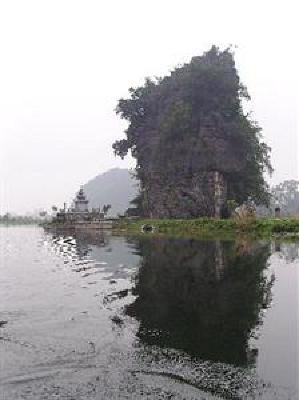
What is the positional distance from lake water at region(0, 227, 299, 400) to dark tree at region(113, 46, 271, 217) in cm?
4608

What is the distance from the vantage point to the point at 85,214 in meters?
87.0

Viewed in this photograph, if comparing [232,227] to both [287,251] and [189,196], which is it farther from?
[189,196]

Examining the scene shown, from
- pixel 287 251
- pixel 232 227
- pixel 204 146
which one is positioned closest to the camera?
pixel 287 251

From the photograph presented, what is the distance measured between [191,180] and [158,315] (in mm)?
57857

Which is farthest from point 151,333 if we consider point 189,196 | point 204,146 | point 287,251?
point 189,196

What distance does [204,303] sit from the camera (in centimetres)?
1370

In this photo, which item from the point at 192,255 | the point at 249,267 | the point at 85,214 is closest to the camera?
the point at 249,267

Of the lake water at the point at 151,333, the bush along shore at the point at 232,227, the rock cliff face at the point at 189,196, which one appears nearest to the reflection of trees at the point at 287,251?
the lake water at the point at 151,333

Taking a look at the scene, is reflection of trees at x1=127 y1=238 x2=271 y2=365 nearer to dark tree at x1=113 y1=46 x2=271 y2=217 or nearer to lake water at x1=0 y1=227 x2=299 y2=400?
lake water at x1=0 y1=227 x2=299 y2=400

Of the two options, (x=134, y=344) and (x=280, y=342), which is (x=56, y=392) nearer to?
(x=134, y=344)

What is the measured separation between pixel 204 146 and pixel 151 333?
56.7m

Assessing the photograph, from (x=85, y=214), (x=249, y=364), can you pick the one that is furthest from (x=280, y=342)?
(x=85, y=214)

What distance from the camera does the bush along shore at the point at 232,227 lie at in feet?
136

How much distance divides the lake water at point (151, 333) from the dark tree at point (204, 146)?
46079 millimetres
